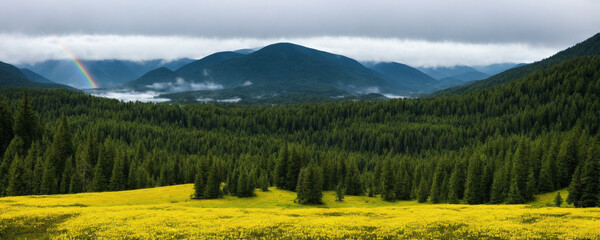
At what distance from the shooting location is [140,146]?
6348 inches

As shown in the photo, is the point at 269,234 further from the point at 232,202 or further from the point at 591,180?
the point at 591,180

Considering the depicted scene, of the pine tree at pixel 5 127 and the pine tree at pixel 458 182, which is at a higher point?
the pine tree at pixel 5 127

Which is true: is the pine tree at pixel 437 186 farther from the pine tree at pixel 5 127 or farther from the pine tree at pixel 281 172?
the pine tree at pixel 5 127

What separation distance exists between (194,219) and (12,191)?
3123 inches

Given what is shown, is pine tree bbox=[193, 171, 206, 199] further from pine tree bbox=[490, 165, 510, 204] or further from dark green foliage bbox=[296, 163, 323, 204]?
pine tree bbox=[490, 165, 510, 204]

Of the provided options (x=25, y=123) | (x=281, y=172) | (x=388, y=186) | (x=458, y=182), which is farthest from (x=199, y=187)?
(x=25, y=123)

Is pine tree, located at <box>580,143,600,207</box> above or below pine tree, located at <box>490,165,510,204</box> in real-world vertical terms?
above

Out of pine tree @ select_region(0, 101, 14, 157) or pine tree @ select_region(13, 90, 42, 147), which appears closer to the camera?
pine tree @ select_region(0, 101, 14, 157)

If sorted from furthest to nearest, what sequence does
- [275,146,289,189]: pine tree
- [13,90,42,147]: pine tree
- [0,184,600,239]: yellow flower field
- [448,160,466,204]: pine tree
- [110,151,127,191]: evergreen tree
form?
1. [13,90,42,147]: pine tree
2. [275,146,289,189]: pine tree
3. [110,151,127,191]: evergreen tree
4. [448,160,466,204]: pine tree
5. [0,184,600,239]: yellow flower field

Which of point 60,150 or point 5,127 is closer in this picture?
point 60,150

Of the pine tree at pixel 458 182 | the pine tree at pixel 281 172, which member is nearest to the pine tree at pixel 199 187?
the pine tree at pixel 281 172

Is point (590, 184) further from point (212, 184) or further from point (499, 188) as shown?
point (212, 184)

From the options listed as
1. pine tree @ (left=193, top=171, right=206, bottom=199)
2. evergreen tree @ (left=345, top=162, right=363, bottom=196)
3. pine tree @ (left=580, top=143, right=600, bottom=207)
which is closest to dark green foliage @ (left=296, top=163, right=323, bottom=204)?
evergreen tree @ (left=345, top=162, right=363, bottom=196)

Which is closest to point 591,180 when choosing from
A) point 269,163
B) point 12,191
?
point 269,163
